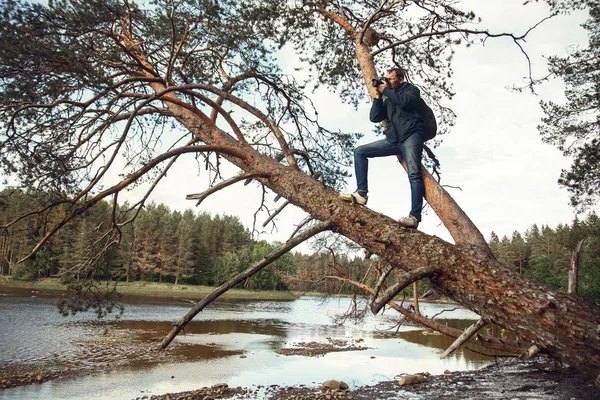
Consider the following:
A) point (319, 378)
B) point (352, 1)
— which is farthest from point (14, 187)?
point (319, 378)

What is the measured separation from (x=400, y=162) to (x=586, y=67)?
7.39 metres

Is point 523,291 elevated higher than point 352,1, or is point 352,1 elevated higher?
point 352,1

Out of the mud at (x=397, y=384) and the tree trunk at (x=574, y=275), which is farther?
the mud at (x=397, y=384)

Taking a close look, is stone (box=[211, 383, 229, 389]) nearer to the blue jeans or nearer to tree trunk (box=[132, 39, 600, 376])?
tree trunk (box=[132, 39, 600, 376])

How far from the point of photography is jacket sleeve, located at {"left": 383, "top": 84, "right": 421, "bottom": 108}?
11.2 ft

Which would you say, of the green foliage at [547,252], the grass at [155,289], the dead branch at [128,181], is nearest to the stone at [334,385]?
the dead branch at [128,181]

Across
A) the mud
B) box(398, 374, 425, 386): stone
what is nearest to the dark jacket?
the mud

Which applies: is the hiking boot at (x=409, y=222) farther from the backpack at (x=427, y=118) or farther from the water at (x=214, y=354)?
the water at (x=214, y=354)

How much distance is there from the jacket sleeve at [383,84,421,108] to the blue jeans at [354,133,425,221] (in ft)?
0.88

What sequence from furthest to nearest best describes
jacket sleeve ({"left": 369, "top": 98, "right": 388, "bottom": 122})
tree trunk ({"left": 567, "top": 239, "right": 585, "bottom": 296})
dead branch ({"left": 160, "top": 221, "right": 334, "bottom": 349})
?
jacket sleeve ({"left": 369, "top": 98, "right": 388, "bottom": 122}) → dead branch ({"left": 160, "top": 221, "right": 334, "bottom": 349}) → tree trunk ({"left": 567, "top": 239, "right": 585, "bottom": 296})

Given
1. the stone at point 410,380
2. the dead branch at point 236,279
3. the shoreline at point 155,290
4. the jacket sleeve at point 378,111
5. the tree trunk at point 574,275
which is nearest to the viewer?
the tree trunk at point 574,275

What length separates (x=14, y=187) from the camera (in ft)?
15.5

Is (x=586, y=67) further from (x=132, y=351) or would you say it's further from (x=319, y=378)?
(x=132, y=351)

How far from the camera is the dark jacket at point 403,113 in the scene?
345 cm
